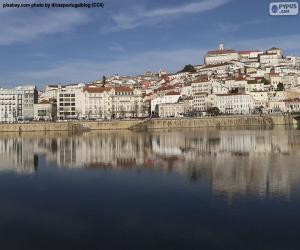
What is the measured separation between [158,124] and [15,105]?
80.4ft

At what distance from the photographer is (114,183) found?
16.1 m

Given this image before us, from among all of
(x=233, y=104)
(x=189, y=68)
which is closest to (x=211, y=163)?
(x=233, y=104)

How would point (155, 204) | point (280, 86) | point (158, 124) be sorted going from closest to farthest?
1. point (155, 204)
2. point (158, 124)
3. point (280, 86)

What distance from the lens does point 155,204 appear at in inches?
483

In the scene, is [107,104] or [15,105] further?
[15,105]

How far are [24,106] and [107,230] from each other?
2552 inches

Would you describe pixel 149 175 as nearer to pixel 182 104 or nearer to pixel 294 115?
pixel 294 115

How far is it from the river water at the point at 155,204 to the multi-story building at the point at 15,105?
49.6m

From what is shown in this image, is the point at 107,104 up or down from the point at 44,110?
up

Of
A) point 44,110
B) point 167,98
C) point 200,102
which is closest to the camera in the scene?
point 200,102

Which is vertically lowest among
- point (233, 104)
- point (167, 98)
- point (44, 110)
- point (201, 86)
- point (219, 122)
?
point (219, 122)

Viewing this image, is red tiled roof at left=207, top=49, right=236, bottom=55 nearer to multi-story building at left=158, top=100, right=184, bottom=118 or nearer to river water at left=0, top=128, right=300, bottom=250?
multi-story building at left=158, top=100, right=184, bottom=118

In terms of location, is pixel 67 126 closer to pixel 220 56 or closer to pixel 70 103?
pixel 70 103

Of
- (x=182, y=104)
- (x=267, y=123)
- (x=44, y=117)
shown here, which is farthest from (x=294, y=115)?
(x=44, y=117)
